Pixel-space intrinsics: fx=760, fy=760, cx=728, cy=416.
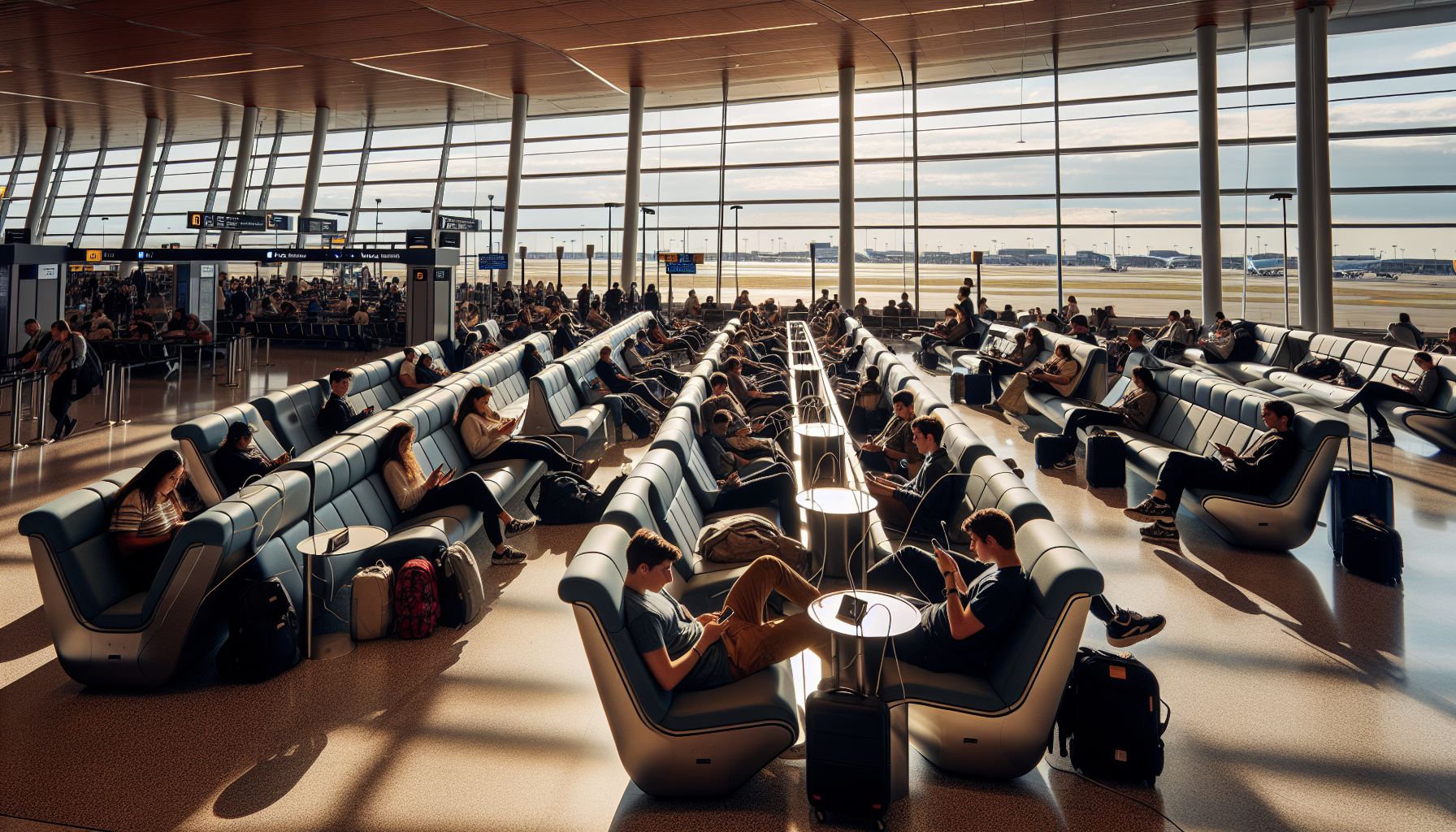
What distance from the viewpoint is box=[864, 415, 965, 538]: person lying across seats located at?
4609 millimetres

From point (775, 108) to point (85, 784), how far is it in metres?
21.5

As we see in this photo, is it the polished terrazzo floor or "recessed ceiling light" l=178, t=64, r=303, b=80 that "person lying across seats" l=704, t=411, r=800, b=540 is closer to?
the polished terrazzo floor

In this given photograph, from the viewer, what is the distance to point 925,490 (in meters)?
4.83

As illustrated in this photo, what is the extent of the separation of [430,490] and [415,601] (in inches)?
46.9

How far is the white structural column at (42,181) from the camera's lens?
91.7 feet

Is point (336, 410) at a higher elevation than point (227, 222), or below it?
below

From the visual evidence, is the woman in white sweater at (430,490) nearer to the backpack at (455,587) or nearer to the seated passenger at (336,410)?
the backpack at (455,587)

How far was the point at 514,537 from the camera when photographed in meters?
5.72

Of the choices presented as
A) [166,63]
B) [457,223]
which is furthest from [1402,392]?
[166,63]

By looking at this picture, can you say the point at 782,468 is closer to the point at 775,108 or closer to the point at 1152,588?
the point at 1152,588

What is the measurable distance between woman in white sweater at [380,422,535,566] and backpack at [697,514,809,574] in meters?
1.64

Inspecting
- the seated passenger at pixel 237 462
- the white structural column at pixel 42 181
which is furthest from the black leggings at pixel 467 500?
the white structural column at pixel 42 181

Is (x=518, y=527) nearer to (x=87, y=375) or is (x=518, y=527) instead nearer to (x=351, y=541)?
(x=351, y=541)

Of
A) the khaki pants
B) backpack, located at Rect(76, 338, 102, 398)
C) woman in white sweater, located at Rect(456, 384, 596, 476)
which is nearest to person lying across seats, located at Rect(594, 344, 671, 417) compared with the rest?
woman in white sweater, located at Rect(456, 384, 596, 476)
